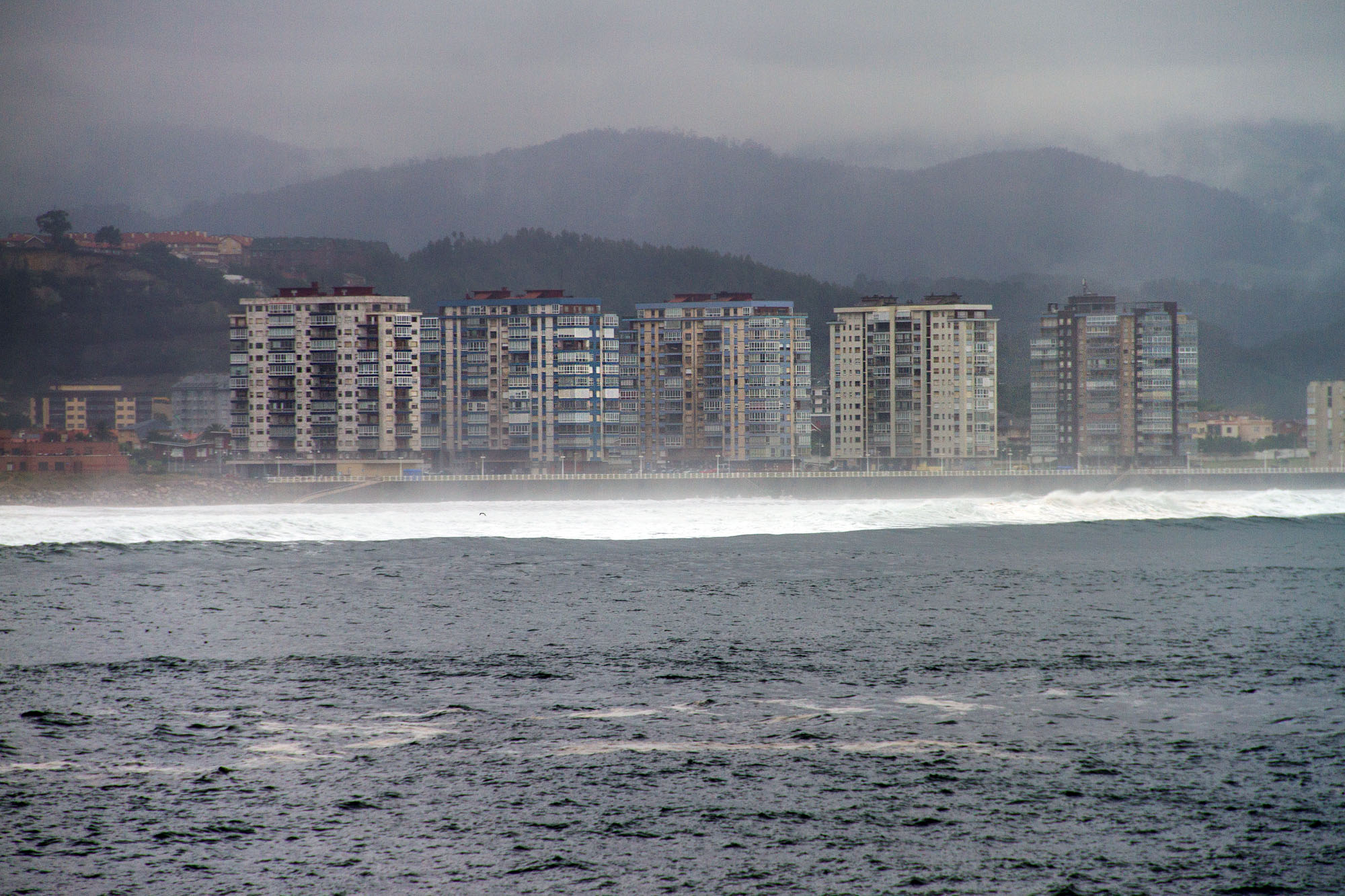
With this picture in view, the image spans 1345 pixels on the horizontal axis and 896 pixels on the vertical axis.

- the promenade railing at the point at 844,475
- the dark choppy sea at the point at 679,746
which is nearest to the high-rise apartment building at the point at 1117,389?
the promenade railing at the point at 844,475

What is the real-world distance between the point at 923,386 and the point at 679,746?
307ft

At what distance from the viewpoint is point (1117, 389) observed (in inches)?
4112

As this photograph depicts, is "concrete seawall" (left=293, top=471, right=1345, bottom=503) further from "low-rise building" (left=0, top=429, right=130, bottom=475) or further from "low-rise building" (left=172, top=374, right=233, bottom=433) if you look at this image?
"low-rise building" (left=172, top=374, right=233, bottom=433)

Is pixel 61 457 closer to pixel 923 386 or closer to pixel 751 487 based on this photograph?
pixel 751 487

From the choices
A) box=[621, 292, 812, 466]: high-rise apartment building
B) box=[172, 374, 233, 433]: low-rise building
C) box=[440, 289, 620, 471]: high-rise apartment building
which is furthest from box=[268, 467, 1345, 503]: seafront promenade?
box=[172, 374, 233, 433]: low-rise building

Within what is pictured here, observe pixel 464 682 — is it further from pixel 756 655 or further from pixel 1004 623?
pixel 1004 623

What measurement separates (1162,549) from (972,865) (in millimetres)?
29539

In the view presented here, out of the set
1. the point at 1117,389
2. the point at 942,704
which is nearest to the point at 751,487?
the point at 1117,389

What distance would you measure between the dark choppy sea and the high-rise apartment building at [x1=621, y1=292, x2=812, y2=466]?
7810 cm

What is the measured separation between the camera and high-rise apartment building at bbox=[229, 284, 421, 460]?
93125mm

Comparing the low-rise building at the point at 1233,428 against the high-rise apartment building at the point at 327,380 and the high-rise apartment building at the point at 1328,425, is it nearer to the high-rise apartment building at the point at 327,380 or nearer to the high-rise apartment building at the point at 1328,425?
the high-rise apartment building at the point at 1328,425

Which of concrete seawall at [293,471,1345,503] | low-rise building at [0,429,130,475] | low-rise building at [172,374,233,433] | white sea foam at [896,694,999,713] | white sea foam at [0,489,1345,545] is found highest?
low-rise building at [172,374,233,433]

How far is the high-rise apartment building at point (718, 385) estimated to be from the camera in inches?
3910

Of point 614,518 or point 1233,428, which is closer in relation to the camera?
point 614,518
